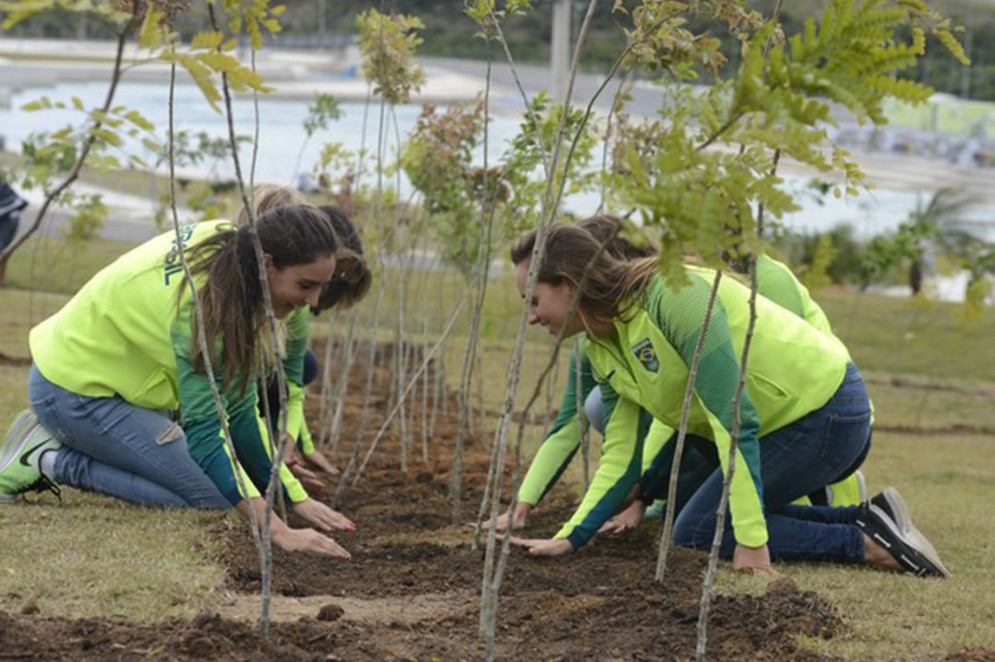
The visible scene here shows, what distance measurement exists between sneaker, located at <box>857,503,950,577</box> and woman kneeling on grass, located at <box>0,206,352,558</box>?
168cm

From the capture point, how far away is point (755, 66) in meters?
2.71

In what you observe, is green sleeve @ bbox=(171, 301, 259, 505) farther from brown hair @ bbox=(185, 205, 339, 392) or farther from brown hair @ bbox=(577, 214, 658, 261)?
brown hair @ bbox=(577, 214, 658, 261)

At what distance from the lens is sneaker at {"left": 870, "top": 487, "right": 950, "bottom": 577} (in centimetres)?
492

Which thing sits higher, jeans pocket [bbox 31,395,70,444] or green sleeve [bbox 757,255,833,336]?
green sleeve [bbox 757,255,833,336]

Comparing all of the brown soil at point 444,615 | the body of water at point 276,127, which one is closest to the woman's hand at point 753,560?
the brown soil at point 444,615

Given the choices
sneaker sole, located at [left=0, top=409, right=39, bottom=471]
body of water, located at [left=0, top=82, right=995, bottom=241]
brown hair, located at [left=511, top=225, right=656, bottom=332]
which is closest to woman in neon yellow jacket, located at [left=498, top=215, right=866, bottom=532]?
brown hair, located at [left=511, top=225, right=656, bottom=332]

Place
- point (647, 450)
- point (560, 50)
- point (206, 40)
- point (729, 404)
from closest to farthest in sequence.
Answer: point (206, 40) < point (729, 404) < point (647, 450) < point (560, 50)

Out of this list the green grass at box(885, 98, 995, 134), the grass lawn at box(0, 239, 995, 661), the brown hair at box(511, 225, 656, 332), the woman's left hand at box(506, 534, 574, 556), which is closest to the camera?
the grass lawn at box(0, 239, 995, 661)

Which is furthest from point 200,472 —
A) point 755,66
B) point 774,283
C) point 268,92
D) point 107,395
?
point 755,66

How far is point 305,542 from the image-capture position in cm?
462

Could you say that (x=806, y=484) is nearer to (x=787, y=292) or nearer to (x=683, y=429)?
(x=787, y=292)

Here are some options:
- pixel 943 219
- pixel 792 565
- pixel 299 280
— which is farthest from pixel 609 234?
pixel 943 219

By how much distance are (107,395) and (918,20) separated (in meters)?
2.85

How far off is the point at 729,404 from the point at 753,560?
0.48 m
